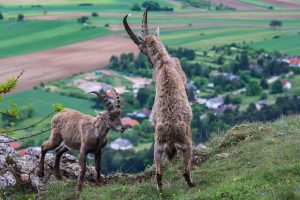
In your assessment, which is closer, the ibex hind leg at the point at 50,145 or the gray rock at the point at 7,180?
the gray rock at the point at 7,180

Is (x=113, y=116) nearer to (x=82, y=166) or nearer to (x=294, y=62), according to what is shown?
(x=82, y=166)

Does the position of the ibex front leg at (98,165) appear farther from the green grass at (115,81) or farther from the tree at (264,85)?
the tree at (264,85)

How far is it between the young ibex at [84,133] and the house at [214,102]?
140 feet

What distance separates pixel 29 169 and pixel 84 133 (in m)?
1.87

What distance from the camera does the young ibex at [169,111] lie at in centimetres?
1264

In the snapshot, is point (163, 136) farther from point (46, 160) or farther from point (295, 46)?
point (295, 46)

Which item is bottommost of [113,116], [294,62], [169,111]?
[294,62]

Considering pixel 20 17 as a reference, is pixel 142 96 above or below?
below

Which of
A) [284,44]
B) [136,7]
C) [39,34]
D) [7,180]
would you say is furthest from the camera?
[136,7]

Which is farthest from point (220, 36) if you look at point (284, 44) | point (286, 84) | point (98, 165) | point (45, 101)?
point (98, 165)

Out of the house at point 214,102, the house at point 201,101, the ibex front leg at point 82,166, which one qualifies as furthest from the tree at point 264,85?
the ibex front leg at point 82,166

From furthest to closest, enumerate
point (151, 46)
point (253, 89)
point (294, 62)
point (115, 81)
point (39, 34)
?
1. point (39, 34)
2. point (294, 62)
3. point (115, 81)
4. point (253, 89)
5. point (151, 46)

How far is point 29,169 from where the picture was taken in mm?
14938

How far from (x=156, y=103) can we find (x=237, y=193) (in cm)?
302
